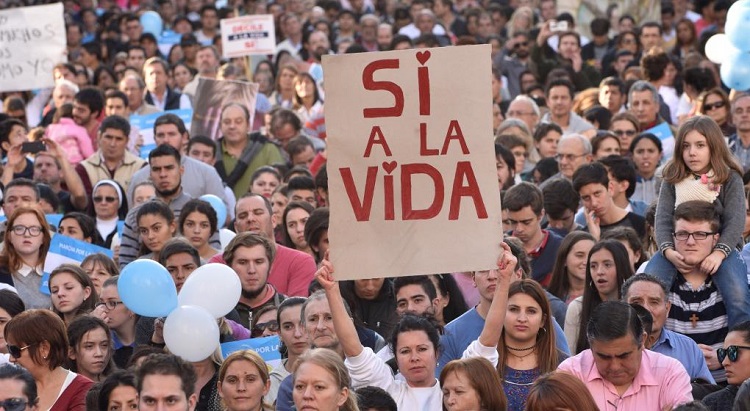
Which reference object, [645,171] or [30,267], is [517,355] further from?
[645,171]

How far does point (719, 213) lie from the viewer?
9.36m

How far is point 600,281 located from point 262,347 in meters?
1.98

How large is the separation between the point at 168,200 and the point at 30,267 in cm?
172

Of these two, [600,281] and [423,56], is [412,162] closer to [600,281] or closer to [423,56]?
[423,56]

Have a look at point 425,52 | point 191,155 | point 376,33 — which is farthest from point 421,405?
point 376,33

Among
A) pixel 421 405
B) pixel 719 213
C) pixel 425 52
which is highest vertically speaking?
pixel 425 52

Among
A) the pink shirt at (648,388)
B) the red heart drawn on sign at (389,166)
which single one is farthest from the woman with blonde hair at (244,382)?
the pink shirt at (648,388)

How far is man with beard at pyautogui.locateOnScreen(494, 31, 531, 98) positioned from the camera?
63.8 ft

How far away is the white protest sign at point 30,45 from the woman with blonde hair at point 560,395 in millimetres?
10070

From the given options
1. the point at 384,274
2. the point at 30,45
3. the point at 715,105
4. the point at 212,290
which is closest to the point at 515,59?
the point at 715,105

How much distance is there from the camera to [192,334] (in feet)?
29.5

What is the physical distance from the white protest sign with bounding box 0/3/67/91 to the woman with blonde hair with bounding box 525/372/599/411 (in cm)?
1007

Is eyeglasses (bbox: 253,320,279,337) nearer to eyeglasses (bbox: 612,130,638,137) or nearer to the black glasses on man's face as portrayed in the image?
eyeglasses (bbox: 612,130,638,137)

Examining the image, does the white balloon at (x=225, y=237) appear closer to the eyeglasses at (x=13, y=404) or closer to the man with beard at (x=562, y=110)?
the eyeglasses at (x=13, y=404)
